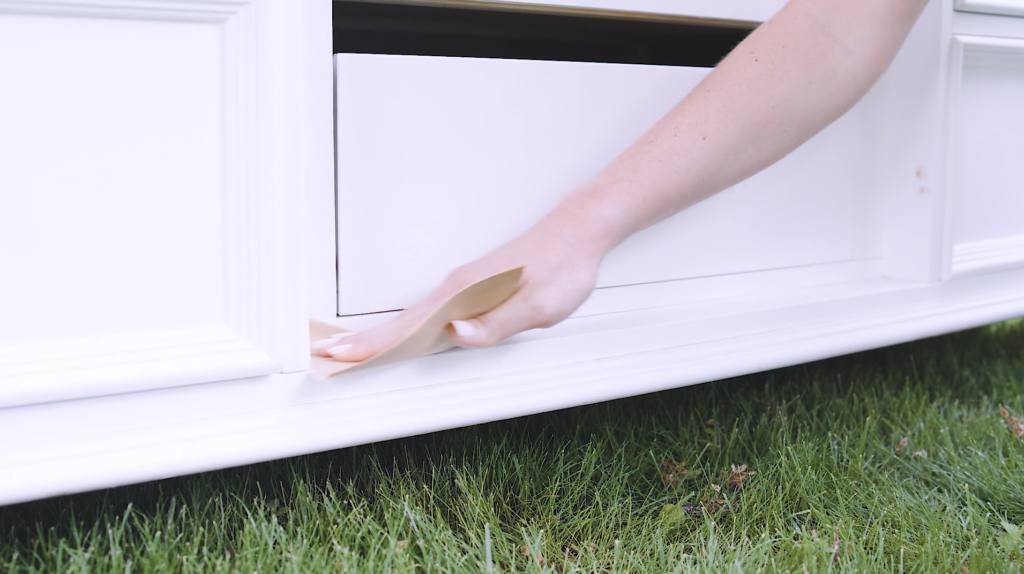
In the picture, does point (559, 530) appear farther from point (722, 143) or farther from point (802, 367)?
point (802, 367)

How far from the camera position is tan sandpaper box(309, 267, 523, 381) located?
0.56m

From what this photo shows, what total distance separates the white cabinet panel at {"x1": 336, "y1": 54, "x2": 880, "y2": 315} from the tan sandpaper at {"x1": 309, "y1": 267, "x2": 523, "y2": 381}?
86 millimetres

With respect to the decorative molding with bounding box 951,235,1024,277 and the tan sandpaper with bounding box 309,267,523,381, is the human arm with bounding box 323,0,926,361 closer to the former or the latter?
the tan sandpaper with bounding box 309,267,523,381

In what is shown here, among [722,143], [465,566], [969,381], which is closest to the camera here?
[465,566]

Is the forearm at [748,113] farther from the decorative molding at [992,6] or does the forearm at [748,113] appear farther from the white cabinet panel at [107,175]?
the white cabinet panel at [107,175]

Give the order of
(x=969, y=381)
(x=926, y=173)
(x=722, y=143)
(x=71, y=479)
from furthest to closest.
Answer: (x=969, y=381) → (x=926, y=173) → (x=722, y=143) → (x=71, y=479)

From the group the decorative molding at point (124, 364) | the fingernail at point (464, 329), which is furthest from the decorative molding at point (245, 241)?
the fingernail at point (464, 329)

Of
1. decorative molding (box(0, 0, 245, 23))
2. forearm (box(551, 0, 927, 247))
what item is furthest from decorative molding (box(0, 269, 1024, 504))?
decorative molding (box(0, 0, 245, 23))

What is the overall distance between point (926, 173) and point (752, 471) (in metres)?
0.38

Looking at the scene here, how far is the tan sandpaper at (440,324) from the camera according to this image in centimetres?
56

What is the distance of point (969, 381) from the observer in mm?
1074

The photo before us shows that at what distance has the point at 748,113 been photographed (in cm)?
70

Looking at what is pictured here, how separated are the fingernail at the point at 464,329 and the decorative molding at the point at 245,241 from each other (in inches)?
4.3

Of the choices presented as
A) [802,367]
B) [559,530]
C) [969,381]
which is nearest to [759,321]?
[559,530]
